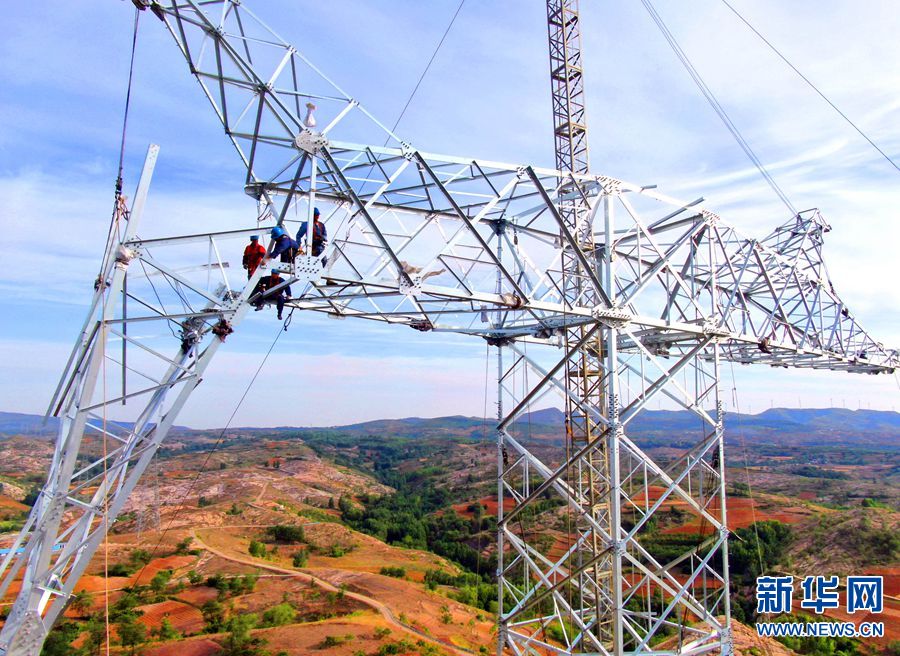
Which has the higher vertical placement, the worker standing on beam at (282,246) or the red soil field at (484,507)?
the worker standing on beam at (282,246)

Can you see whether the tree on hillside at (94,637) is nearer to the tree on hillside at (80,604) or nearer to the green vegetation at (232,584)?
the tree on hillside at (80,604)

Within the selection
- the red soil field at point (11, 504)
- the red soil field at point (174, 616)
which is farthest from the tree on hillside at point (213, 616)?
the red soil field at point (11, 504)

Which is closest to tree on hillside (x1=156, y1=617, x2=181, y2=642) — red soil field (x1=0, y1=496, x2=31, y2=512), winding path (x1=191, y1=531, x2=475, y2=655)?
winding path (x1=191, y1=531, x2=475, y2=655)

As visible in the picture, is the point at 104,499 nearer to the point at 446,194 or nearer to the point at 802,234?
the point at 446,194

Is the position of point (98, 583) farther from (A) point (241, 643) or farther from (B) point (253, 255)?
(B) point (253, 255)

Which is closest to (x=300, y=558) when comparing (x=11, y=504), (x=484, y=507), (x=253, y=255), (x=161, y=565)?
(x=161, y=565)
